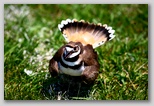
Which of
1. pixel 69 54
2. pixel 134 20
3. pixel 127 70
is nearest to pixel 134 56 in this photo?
pixel 127 70

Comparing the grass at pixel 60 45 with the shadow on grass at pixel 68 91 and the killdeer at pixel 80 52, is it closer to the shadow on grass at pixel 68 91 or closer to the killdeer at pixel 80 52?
the shadow on grass at pixel 68 91

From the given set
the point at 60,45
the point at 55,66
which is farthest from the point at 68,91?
the point at 60,45

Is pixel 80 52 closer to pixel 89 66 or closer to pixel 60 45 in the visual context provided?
pixel 89 66

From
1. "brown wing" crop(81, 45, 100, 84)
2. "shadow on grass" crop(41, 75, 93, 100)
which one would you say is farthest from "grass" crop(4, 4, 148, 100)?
"brown wing" crop(81, 45, 100, 84)

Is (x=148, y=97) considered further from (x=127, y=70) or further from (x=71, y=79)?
(x=71, y=79)

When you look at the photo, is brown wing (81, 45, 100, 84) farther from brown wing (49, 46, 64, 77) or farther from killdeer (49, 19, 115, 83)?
brown wing (49, 46, 64, 77)
